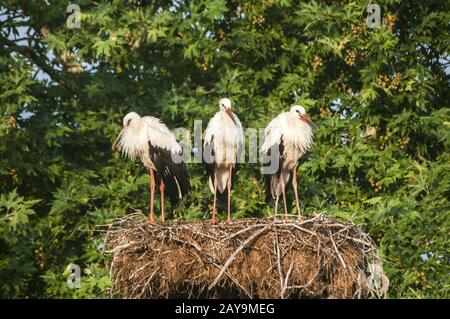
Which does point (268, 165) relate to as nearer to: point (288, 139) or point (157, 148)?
point (288, 139)

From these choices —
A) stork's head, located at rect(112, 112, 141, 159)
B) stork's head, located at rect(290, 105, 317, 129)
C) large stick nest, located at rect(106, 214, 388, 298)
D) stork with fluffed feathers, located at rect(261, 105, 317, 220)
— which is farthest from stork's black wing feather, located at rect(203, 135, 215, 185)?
large stick nest, located at rect(106, 214, 388, 298)

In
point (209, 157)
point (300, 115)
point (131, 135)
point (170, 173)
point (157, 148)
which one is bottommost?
point (170, 173)

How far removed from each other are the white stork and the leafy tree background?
1.37 metres

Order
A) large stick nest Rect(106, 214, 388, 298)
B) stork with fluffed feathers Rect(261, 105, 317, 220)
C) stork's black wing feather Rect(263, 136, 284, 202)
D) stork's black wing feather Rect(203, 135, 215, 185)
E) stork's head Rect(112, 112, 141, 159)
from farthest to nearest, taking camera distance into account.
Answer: stork's head Rect(112, 112, 141, 159) → stork's black wing feather Rect(203, 135, 215, 185) → stork's black wing feather Rect(263, 136, 284, 202) → stork with fluffed feathers Rect(261, 105, 317, 220) → large stick nest Rect(106, 214, 388, 298)

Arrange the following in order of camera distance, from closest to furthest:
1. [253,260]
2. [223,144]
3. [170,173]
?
[253,260] → [223,144] → [170,173]

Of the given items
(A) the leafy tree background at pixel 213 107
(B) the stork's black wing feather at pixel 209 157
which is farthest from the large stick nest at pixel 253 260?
(A) the leafy tree background at pixel 213 107

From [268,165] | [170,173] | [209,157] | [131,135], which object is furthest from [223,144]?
[131,135]

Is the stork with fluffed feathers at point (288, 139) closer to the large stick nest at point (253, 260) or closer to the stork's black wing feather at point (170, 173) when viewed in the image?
the stork's black wing feather at point (170, 173)

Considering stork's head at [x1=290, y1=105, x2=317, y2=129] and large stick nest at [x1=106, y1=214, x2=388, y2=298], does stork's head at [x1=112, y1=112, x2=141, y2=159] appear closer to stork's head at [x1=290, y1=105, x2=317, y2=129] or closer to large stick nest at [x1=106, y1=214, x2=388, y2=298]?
stork's head at [x1=290, y1=105, x2=317, y2=129]

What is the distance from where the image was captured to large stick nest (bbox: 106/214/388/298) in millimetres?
13711

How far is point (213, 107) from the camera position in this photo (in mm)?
18406

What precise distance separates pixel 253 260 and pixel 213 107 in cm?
492

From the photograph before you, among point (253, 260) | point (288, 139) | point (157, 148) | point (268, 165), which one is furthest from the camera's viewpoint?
point (268, 165)

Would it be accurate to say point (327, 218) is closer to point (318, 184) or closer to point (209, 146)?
point (209, 146)
